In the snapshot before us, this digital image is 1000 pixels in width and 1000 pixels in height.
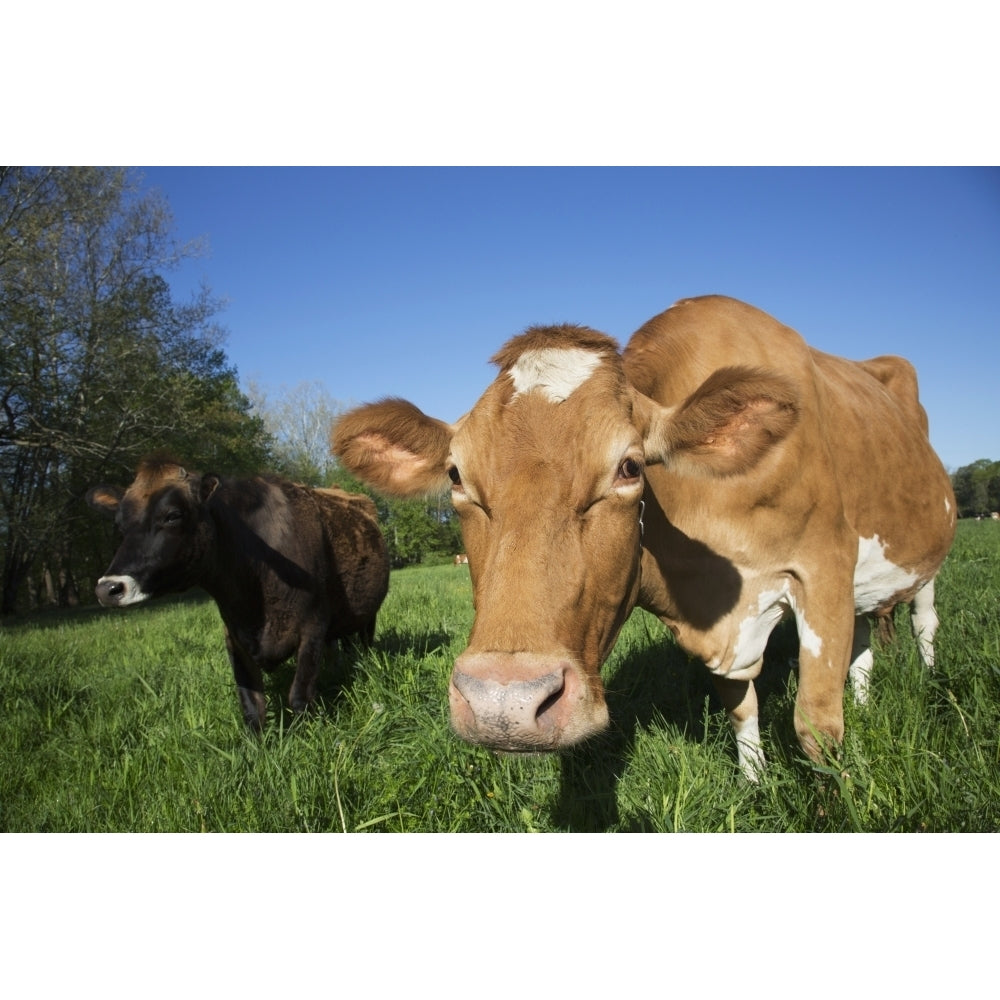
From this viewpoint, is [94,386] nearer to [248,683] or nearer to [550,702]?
[248,683]

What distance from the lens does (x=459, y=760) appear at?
2791 mm

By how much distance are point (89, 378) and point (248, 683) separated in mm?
2132

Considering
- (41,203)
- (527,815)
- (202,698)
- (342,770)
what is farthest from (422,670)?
(41,203)

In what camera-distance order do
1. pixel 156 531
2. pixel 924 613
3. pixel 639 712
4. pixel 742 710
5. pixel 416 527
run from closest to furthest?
pixel 742 710 → pixel 639 712 → pixel 156 531 → pixel 924 613 → pixel 416 527

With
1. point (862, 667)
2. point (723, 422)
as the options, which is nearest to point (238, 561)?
point (723, 422)

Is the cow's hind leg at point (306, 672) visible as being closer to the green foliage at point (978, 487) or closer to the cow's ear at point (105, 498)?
the cow's ear at point (105, 498)

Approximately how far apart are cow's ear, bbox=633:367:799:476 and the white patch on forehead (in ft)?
4.43

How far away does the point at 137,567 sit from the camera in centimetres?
396

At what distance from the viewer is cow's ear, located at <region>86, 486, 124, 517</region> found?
4324mm

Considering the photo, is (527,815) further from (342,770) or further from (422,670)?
(422,670)

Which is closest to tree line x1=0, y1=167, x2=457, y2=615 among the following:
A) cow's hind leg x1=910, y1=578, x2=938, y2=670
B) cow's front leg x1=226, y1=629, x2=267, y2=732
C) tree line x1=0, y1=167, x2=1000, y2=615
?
tree line x1=0, y1=167, x2=1000, y2=615

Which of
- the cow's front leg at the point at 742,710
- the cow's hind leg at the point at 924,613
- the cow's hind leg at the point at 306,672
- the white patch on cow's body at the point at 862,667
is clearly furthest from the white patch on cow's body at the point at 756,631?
the cow's hind leg at the point at 306,672

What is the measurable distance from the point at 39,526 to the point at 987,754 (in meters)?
4.90

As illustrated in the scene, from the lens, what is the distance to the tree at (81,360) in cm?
306
